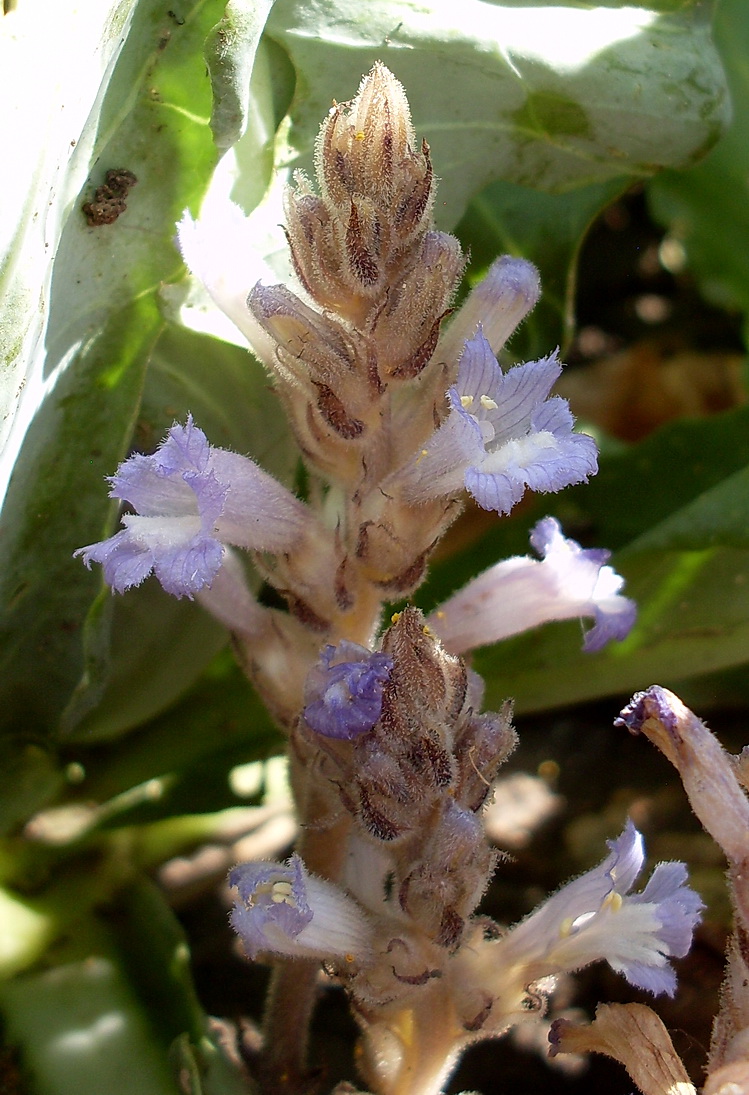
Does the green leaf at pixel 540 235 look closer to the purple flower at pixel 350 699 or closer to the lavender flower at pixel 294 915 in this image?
the purple flower at pixel 350 699

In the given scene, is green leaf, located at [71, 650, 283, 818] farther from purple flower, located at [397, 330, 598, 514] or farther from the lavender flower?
purple flower, located at [397, 330, 598, 514]

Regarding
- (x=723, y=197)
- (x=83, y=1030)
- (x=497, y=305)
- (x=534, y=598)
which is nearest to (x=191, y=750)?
(x=83, y=1030)

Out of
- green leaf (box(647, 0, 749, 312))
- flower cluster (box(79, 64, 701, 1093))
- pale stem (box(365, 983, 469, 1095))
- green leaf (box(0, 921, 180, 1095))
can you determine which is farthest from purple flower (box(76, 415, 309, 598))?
green leaf (box(647, 0, 749, 312))

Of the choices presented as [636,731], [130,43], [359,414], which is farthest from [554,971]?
[130,43]

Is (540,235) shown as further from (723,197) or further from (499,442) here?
(499,442)

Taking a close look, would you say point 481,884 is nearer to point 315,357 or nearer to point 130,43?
point 315,357

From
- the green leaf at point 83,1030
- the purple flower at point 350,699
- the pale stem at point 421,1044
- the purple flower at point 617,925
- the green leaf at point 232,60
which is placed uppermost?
the green leaf at point 232,60

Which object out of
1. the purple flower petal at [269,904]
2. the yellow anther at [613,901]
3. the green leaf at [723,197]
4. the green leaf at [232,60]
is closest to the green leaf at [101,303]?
the green leaf at [232,60]
